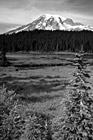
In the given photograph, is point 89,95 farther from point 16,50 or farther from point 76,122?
point 16,50

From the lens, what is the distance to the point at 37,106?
599 inches

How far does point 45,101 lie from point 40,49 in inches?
4667

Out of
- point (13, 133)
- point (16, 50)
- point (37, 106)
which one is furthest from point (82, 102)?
point (16, 50)

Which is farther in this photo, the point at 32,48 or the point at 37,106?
the point at 32,48

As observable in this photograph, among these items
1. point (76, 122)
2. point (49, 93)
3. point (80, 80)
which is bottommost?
point (49, 93)

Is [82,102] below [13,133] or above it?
above

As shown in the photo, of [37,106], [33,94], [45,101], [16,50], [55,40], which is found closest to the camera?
[37,106]

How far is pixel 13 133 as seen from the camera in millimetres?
8859

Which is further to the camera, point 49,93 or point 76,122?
point 49,93

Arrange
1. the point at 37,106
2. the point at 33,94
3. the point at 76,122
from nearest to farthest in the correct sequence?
the point at 76,122 → the point at 37,106 → the point at 33,94

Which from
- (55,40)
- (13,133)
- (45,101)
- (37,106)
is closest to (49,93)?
(45,101)

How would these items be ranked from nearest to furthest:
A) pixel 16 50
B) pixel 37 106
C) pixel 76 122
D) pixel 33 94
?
pixel 76 122
pixel 37 106
pixel 33 94
pixel 16 50

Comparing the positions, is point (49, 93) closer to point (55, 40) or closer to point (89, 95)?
point (89, 95)

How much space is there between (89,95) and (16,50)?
12692 centimetres
